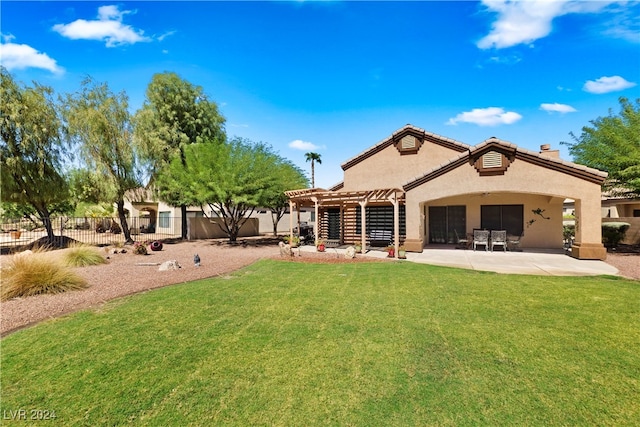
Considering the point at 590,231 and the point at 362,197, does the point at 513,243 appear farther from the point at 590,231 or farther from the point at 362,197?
the point at 362,197

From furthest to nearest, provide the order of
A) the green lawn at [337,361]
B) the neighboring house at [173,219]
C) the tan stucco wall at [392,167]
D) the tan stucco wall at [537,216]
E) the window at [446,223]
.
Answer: the neighboring house at [173,219] → the tan stucco wall at [392,167] → the window at [446,223] → the tan stucco wall at [537,216] → the green lawn at [337,361]

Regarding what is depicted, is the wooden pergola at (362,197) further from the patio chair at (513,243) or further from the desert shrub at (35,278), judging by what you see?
the desert shrub at (35,278)

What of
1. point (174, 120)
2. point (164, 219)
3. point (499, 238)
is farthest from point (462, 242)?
point (164, 219)

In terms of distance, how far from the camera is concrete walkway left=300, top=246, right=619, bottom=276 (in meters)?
10.0

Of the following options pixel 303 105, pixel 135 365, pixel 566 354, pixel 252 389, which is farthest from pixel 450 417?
pixel 303 105

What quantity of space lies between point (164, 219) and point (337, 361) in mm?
33572

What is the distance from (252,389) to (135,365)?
1.82 metres

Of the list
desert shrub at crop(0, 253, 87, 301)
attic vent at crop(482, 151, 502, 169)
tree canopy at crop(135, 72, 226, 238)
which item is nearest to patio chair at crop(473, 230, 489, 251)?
attic vent at crop(482, 151, 502, 169)

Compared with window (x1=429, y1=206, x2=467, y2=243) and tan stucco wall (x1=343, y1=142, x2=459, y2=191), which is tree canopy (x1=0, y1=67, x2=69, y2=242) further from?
window (x1=429, y1=206, x2=467, y2=243)

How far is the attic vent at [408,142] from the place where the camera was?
18.3 metres

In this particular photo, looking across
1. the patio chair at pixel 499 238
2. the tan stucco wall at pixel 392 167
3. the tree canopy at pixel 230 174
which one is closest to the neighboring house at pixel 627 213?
the patio chair at pixel 499 238

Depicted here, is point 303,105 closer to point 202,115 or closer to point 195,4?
point 202,115

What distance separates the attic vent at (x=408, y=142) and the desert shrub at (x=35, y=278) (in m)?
16.7

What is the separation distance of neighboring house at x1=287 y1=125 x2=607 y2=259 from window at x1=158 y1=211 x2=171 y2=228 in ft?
64.0
